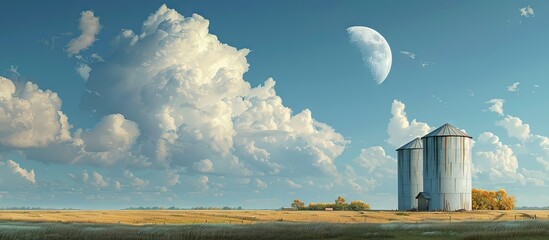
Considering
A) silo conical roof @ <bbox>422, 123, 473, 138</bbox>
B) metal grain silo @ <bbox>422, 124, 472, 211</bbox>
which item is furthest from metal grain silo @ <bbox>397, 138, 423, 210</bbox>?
silo conical roof @ <bbox>422, 123, 473, 138</bbox>

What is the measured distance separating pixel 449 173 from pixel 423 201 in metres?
8.61

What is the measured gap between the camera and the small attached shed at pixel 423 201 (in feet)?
449

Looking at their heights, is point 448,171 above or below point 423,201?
above

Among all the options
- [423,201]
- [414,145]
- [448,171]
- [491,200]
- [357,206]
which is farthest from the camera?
[357,206]

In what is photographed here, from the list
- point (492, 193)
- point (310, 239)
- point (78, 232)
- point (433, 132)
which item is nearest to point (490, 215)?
point (433, 132)

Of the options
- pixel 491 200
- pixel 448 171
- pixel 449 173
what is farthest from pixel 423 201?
pixel 491 200

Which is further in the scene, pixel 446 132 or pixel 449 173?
pixel 446 132

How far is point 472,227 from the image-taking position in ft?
216

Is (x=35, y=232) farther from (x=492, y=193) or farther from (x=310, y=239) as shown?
(x=492, y=193)

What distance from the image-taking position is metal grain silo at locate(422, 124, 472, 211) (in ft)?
441

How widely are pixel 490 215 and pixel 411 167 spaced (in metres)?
34.0

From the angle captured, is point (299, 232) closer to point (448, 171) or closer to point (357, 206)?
point (448, 171)

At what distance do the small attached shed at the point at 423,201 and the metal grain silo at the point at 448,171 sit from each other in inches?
28.8

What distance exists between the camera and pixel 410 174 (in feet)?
502
